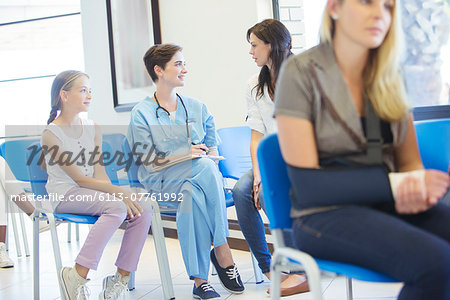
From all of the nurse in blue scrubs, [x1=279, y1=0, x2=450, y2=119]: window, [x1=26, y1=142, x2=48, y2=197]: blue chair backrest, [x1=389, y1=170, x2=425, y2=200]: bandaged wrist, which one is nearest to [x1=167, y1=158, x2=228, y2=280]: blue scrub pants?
the nurse in blue scrubs

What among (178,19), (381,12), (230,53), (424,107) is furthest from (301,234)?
(178,19)

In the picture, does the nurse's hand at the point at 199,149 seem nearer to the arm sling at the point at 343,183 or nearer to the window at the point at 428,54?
the window at the point at 428,54

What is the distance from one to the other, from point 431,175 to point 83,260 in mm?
1545

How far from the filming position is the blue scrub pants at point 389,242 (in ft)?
3.54

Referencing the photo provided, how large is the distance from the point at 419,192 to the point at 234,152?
5.42 ft

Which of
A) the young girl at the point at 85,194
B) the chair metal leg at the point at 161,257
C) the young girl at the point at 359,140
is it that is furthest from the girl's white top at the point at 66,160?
the young girl at the point at 359,140

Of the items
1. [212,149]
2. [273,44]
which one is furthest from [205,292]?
[273,44]

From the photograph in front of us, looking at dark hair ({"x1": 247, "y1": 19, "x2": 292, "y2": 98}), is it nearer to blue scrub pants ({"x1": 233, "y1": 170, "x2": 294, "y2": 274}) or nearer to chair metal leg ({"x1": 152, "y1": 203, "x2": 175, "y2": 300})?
blue scrub pants ({"x1": 233, "y1": 170, "x2": 294, "y2": 274})

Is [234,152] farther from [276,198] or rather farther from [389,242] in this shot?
[389,242]

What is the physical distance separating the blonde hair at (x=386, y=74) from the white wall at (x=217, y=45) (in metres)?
1.92

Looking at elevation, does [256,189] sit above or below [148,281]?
above

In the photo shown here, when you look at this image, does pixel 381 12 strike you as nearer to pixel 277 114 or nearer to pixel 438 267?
pixel 277 114

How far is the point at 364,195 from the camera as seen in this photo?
1.21 m

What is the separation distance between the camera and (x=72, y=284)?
2256mm
